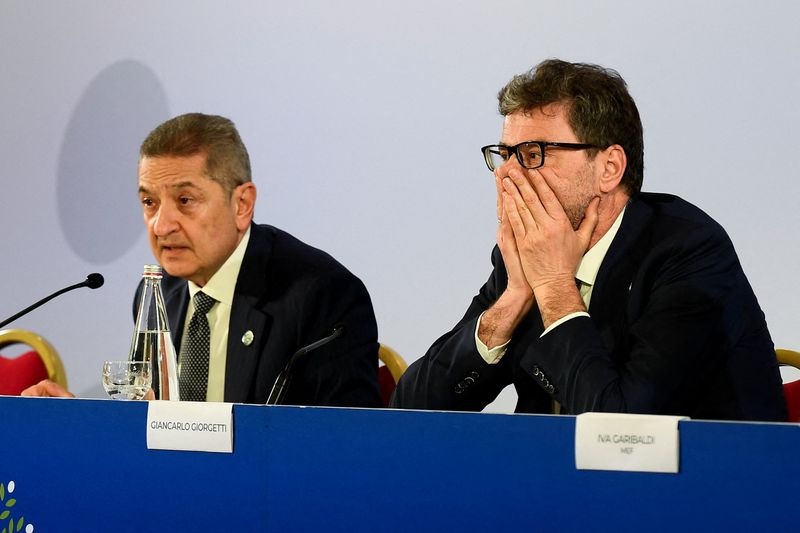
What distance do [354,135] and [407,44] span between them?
304 mm

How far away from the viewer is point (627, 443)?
3.13 feet


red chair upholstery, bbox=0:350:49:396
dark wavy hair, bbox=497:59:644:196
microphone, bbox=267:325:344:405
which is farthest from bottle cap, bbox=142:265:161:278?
red chair upholstery, bbox=0:350:49:396

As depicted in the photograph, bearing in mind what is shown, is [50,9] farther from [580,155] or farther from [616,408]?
[616,408]

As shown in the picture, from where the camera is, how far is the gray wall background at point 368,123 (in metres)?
2.52

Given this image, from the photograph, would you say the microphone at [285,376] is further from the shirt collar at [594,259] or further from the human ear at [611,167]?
the human ear at [611,167]

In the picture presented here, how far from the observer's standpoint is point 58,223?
3.62m

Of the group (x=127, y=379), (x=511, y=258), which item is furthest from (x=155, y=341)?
(x=511, y=258)

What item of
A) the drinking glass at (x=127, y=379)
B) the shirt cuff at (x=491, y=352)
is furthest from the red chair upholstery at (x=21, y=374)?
the shirt cuff at (x=491, y=352)

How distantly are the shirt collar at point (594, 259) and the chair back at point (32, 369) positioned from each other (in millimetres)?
1426

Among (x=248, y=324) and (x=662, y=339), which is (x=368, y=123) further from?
(x=662, y=339)


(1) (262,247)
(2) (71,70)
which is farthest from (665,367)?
A: (2) (71,70)

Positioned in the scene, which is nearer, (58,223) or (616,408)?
(616,408)

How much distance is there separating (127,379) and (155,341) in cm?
12

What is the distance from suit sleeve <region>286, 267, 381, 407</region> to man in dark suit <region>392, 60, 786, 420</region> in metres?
0.14
